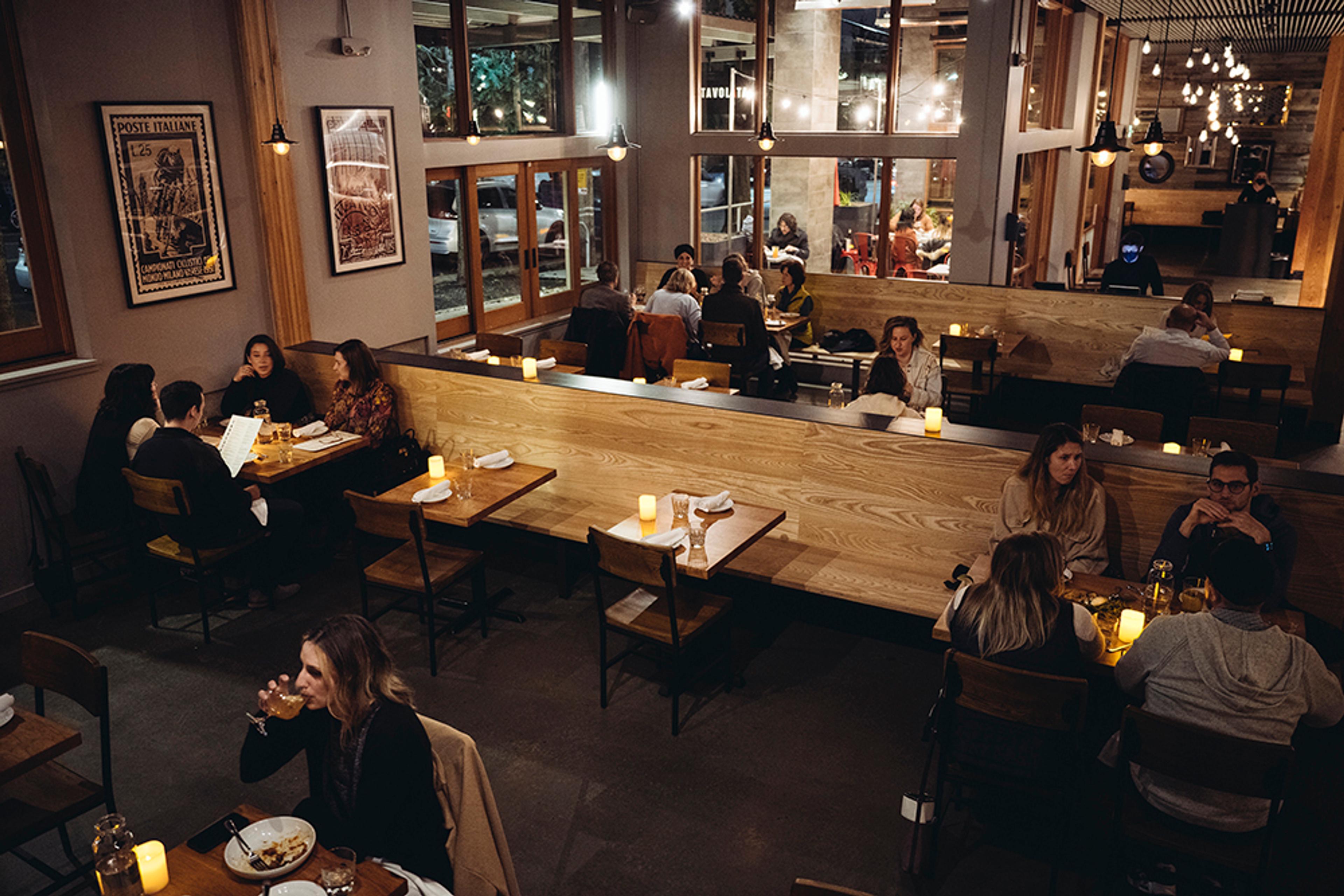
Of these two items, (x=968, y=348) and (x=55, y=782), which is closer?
(x=55, y=782)

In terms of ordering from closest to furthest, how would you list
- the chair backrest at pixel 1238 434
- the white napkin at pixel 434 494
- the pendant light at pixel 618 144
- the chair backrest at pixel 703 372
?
the white napkin at pixel 434 494, the chair backrest at pixel 1238 434, the chair backrest at pixel 703 372, the pendant light at pixel 618 144

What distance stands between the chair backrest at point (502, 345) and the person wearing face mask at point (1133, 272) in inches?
233

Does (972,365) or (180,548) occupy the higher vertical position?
(972,365)

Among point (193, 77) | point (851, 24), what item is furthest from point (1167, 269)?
point (193, 77)

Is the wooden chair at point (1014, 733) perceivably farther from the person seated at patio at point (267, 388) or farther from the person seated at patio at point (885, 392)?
the person seated at patio at point (267, 388)

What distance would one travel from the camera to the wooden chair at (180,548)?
4.76 m

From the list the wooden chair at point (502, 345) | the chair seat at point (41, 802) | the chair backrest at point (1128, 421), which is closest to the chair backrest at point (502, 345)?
the wooden chair at point (502, 345)

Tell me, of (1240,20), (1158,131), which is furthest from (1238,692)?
(1240,20)

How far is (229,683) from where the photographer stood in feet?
15.6

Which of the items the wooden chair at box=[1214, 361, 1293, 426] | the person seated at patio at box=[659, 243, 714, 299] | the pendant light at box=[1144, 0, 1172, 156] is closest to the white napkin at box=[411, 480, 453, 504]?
the person seated at patio at box=[659, 243, 714, 299]

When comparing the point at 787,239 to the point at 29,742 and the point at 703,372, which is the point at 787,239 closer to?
the point at 703,372

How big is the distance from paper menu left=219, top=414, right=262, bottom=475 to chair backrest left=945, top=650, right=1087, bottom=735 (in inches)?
153

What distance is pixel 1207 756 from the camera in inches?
110

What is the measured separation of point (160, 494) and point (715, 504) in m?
2.72
